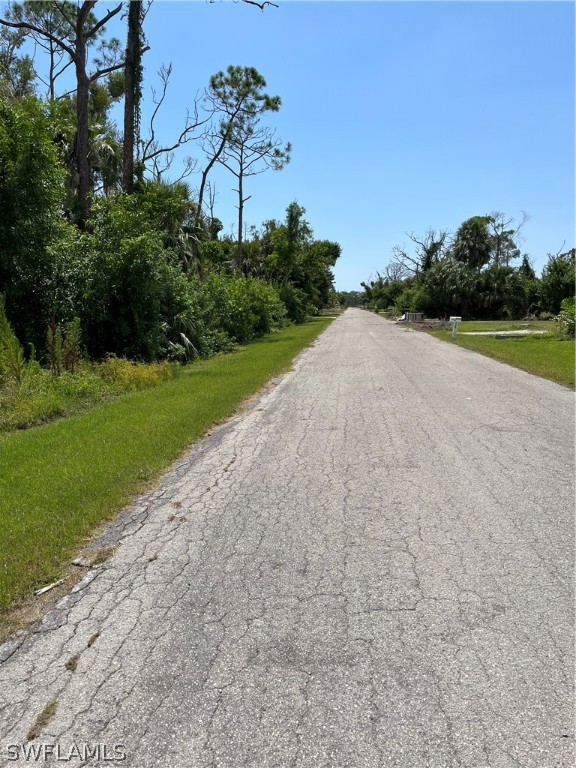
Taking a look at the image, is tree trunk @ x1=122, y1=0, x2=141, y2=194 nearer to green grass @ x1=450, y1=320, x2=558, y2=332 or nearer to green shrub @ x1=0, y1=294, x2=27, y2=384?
green shrub @ x1=0, y1=294, x2=27, y2=384

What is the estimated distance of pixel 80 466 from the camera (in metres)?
5.73

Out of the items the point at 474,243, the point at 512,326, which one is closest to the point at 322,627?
the point at 512,326

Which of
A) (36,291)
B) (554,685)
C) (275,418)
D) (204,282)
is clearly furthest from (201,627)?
(204,282)

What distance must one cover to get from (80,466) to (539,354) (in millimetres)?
15576

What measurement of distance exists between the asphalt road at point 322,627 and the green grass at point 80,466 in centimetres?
35

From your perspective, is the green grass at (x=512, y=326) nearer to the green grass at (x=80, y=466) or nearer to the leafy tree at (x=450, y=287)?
the leafy tree at (x=450, y=287)

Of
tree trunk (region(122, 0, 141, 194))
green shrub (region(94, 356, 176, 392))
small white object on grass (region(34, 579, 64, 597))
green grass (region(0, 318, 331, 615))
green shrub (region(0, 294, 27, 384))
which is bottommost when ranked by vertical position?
small white object on grass (region(34, 579, 64, 597))

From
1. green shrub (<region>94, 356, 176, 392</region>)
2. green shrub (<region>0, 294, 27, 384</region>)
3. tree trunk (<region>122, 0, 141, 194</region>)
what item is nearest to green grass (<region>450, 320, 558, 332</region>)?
tree trunk (<region>122, 0, 141, 194</region>)

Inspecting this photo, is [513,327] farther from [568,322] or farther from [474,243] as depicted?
[474,243]

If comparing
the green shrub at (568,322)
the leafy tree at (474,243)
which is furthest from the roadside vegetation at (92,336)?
the leafy tree at (474,243)

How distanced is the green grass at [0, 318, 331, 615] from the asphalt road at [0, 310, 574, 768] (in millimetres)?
351

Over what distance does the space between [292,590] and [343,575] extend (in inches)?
15.3

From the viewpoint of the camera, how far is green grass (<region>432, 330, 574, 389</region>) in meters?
13.0

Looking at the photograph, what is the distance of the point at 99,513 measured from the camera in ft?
15.0
